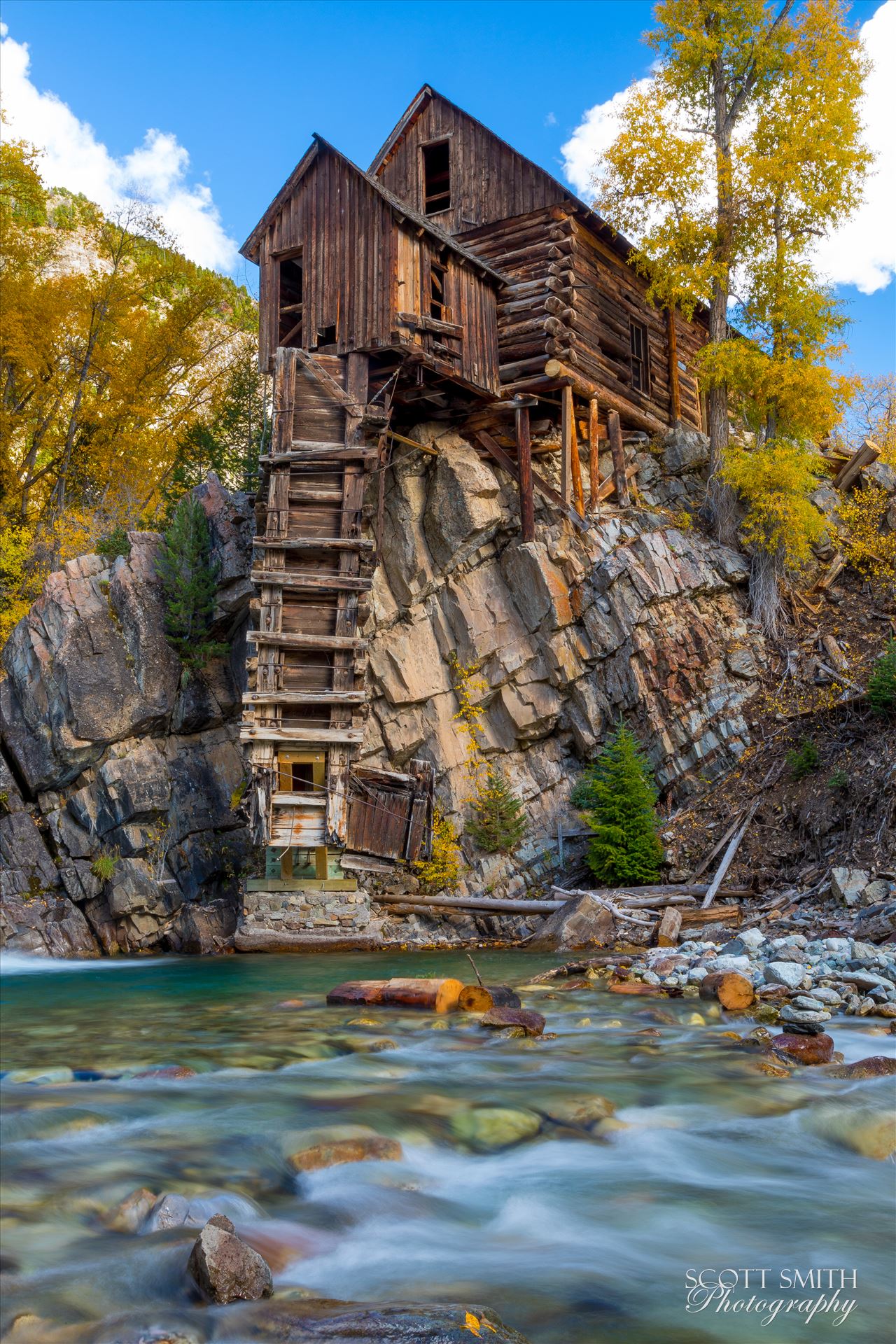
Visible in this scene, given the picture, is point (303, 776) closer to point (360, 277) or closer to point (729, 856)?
point (729, 856)

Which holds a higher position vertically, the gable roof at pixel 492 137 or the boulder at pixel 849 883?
the gable roof at pixel 492 137

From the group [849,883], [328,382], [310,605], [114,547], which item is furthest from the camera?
[114,547]

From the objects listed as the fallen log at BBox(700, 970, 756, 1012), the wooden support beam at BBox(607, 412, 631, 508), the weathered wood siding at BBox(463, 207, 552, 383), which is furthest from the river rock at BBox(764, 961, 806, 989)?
the weathered wood siding at BBox(463, 207, 552, 383)

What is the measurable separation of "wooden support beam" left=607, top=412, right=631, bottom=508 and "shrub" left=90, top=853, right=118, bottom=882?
1497 centimetres

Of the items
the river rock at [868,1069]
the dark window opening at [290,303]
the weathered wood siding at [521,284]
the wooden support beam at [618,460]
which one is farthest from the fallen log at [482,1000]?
the dark window opening at [290,303]

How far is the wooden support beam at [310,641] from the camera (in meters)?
18.9

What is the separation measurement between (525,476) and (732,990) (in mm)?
15594

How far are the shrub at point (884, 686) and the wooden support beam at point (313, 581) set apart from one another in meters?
9.77

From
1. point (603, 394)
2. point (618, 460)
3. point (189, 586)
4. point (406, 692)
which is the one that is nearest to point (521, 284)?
point (603, 394)

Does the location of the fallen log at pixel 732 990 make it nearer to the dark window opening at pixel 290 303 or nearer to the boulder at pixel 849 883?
the boulder at pixel 849 883

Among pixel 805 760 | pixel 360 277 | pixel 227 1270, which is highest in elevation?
pixel 360 277

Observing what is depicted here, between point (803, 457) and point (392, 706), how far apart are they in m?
11.4

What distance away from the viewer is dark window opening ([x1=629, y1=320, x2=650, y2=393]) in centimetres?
2697

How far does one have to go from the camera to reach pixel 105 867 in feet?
67.4
